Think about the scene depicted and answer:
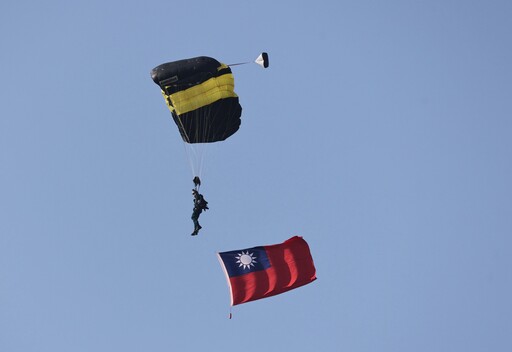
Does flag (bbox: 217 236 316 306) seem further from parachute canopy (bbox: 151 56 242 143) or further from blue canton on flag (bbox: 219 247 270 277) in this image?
parachute canopy (bbox: 151 56 242 143)

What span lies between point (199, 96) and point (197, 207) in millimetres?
3363

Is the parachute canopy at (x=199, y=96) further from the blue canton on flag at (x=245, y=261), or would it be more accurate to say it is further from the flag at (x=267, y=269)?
the flag at (x=267, y=269)

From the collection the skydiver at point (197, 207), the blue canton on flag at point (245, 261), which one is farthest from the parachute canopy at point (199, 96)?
the blue canton on flag at point (245, 261)

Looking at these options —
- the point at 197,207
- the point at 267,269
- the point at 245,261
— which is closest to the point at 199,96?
the point at 197,207

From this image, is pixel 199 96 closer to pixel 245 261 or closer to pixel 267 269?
pixel 245 261

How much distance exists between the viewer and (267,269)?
34094 millimetres

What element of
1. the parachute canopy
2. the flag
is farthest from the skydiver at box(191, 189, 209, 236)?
the parachute canopy

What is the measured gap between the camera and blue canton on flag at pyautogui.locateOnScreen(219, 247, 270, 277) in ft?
110

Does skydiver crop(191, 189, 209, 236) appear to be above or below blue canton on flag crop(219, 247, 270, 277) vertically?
above

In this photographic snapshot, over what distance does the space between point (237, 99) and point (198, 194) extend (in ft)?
10.8

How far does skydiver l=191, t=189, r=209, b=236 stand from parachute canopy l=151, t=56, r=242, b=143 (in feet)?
6.99

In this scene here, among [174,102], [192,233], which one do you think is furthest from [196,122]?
[192,233]

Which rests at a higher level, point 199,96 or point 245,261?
point 199,96

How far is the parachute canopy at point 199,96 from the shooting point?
33.7m
